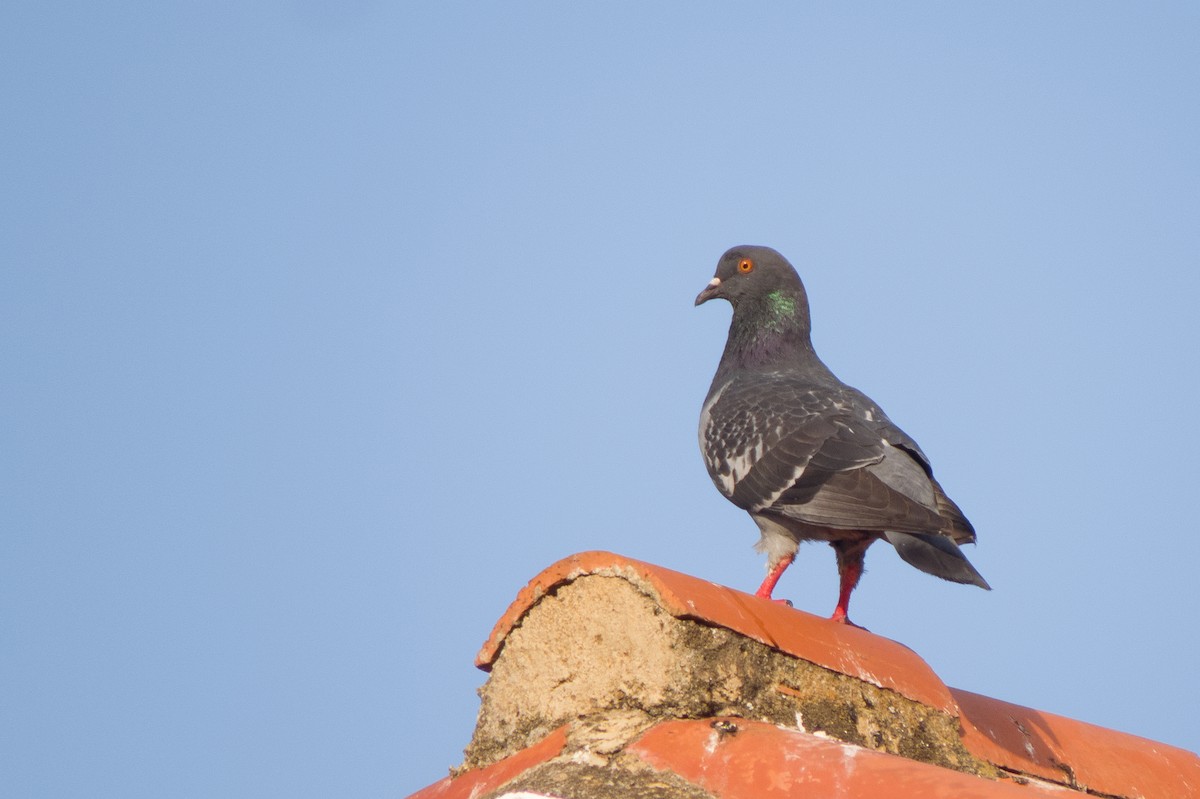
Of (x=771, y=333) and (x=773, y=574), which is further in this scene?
(x=771, y=333)

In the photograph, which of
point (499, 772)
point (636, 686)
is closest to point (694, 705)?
point (636, 686)

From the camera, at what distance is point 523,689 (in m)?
3.82

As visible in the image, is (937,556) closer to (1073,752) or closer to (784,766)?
(1073,752)

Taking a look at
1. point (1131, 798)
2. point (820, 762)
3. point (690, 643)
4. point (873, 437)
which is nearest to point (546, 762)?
point (690, 643)

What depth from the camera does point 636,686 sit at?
3.53 meters

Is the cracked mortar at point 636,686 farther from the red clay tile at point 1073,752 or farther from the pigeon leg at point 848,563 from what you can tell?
the pigeon leg at point 848,563

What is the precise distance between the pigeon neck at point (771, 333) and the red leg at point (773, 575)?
1.56 m

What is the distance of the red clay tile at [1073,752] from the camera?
4.41 meters

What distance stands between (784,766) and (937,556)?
215cm

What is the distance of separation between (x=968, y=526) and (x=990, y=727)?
3.54 ft

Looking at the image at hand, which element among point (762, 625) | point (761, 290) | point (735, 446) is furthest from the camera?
point (761, 290)

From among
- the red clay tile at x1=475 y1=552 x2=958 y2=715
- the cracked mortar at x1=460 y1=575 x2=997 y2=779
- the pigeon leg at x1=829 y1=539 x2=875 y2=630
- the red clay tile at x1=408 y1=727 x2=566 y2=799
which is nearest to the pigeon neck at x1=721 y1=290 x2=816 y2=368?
the pigeon leg at x1=829 y1=539 x2=875 y2=630

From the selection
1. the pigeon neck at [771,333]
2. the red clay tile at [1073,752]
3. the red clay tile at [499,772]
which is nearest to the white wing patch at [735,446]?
the pigeon neck at [771,333]

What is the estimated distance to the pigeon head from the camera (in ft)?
24.9
